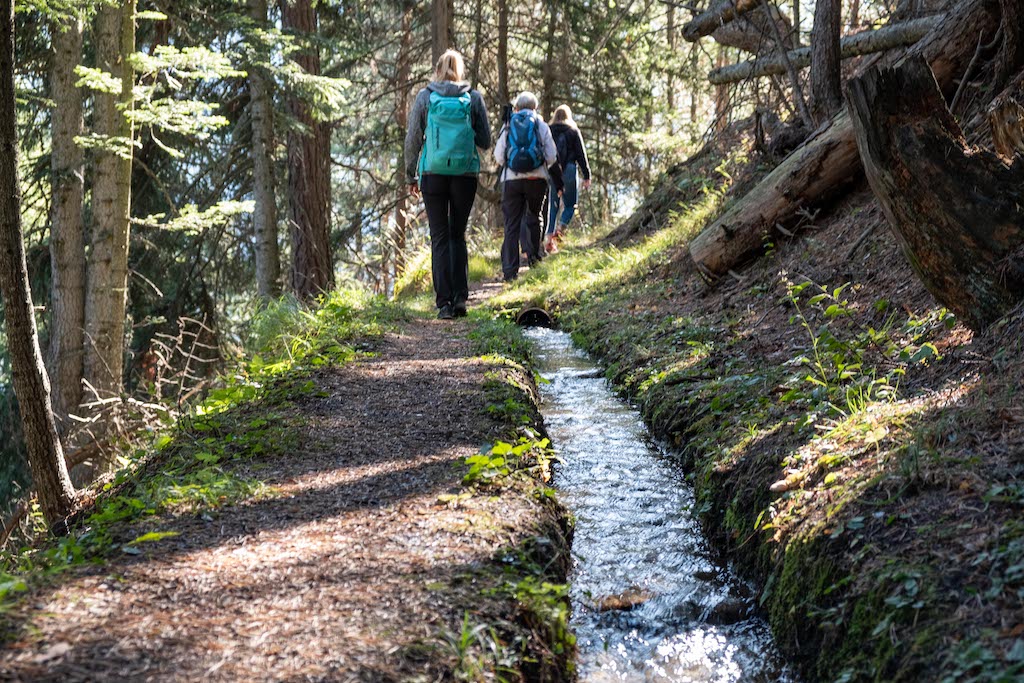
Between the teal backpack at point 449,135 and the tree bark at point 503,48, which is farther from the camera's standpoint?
the tree bark at point 503,48

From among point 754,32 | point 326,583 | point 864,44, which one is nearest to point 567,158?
point 754,32

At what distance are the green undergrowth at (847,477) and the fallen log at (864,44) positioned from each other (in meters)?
3.98

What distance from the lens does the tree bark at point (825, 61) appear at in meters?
8.40

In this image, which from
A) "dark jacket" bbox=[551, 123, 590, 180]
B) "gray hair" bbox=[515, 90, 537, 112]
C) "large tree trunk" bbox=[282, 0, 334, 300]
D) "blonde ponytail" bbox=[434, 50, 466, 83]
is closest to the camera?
"blonde ponytail" bbox=[434, 50, 466, 83]

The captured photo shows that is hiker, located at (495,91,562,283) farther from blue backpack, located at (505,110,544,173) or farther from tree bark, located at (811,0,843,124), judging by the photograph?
tree bark, located at (811,0,843,124)

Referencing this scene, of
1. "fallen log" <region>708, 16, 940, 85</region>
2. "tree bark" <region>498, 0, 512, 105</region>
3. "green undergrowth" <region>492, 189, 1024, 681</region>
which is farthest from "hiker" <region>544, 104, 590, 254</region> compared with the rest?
"green undergrowth" <region>492, 189, 1024, 681</region>

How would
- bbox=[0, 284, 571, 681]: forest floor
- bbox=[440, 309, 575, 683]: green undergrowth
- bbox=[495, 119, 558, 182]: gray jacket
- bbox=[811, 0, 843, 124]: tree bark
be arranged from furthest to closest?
bbox=[495, 119, 558, 182]: gray jacket → bbox=[811, 0, 843, 124]: tree bark → bbox=[440, 309, 575, 683]: green undergrowth → bbox=[0, 284, 571, 681]: forest floor

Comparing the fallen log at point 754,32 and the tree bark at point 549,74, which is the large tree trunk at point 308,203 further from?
the tree bark at point 549,74

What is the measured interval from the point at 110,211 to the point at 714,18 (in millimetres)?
8411

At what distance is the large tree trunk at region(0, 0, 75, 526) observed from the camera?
4.79 m

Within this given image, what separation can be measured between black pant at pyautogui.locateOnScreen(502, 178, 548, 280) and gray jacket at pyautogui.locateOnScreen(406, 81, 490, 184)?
9.85 feet

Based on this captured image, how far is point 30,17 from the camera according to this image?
10.3 metres

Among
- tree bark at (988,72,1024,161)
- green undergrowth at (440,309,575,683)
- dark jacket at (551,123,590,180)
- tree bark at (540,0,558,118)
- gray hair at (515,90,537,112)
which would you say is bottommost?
green undergrowth at (440,309,575,683)

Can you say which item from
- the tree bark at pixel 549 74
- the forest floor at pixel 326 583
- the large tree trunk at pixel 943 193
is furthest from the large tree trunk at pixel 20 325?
the tree bark at pixel 549 74
